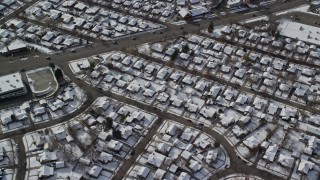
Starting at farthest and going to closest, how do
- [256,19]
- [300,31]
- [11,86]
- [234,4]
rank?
[234,4] < [256,19] < [300,31] < [11,86]

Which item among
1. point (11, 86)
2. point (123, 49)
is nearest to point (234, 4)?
point (123, 49)

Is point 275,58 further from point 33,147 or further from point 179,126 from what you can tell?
A: point 33,147

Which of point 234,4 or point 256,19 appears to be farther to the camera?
point 234,4

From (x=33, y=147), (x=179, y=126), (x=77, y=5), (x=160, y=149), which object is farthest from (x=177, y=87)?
(x=77, y=5)

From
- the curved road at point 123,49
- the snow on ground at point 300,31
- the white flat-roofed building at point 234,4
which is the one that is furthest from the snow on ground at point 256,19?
the white flat-roofed building at point 234,4

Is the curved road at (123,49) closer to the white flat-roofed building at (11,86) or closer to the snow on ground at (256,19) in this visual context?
the snow on ground at (256,19)

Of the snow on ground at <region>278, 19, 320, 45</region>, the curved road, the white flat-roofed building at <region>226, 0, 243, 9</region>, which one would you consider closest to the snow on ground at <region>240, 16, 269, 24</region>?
the curved road

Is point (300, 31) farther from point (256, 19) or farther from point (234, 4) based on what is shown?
point (234, 4)

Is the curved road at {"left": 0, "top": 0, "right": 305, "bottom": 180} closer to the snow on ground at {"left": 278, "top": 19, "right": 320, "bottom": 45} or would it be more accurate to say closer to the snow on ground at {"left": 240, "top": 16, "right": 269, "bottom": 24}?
the snow on ground at {"left": 240, "top": 16, "right": 269, "bottom": 24}

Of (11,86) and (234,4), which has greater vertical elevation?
(234,4)
